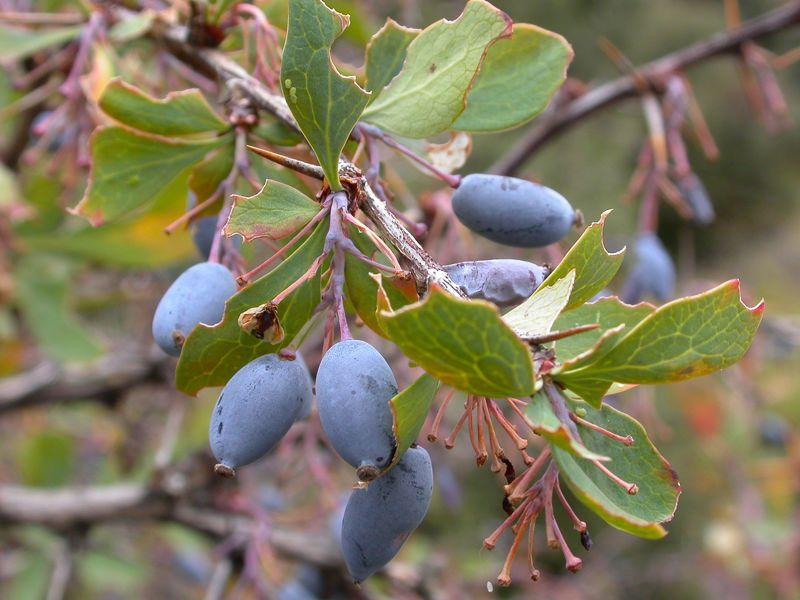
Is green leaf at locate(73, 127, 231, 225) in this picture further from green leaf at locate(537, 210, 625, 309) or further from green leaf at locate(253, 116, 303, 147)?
green leaf at locate(537, 210, 625, 309)

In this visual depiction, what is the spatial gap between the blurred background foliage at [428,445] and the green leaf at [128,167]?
0.24 meters

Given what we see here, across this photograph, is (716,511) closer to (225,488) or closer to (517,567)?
(517,567)

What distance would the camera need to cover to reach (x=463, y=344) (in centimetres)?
39

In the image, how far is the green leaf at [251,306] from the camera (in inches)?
19.7

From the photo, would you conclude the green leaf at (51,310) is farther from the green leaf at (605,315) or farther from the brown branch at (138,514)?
the green leaf at (605,315)

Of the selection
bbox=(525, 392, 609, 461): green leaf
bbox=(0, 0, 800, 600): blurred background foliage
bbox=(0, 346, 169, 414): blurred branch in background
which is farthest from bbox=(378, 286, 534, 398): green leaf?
bbox=(0, 346, 169, 414): blurred branch in background

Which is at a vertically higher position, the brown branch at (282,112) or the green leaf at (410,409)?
the brown branch at (282,112)

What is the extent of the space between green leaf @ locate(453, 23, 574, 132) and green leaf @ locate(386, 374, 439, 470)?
264 millimetres

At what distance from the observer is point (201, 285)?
539 mm

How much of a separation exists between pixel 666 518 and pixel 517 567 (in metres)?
2.70

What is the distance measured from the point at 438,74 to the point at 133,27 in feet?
1.32

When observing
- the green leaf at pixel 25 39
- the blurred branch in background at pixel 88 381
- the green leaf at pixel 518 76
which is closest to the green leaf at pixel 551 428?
the green leaf at pixel 518 76

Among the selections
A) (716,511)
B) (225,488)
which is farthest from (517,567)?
(716,511)

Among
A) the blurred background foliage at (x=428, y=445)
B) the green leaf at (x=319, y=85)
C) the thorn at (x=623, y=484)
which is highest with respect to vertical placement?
the green leaf at (x=319, y=85)
